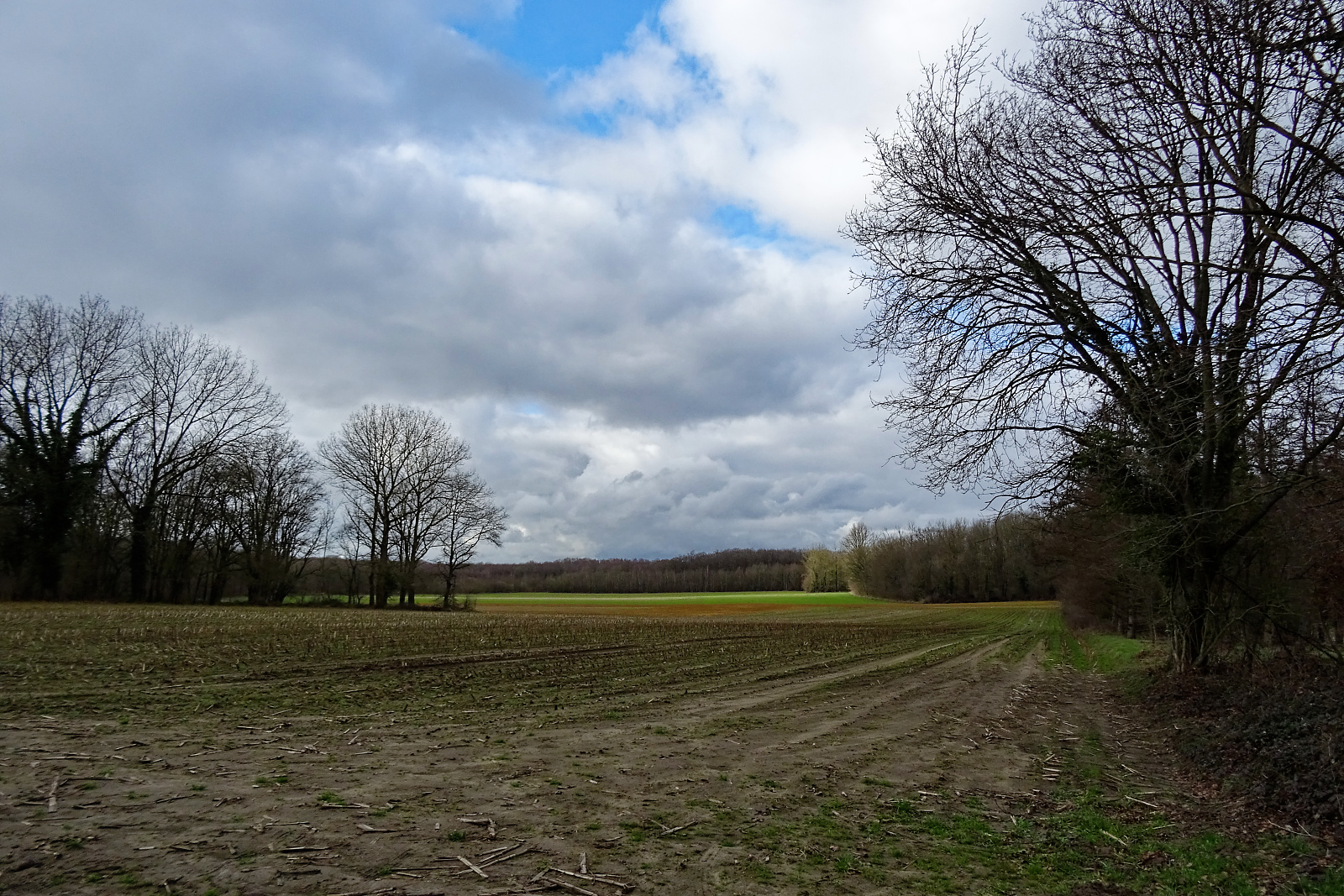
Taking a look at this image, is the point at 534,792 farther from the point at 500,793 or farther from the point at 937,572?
the point at 937,572

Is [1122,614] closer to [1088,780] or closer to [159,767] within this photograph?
[1088,780]

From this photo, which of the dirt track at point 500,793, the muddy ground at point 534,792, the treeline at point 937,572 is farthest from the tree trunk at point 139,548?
the treeline at point 937,572

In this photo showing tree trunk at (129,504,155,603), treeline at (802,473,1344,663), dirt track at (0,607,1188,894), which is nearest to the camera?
dirt track at (0,607,1188,894)

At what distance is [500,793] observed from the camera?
669 cm

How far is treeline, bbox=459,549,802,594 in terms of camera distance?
147m

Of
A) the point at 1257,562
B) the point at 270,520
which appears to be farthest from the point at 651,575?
the point at 1257,562

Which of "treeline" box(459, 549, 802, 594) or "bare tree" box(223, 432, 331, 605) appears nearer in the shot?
"bare tree" box(223, 432, 331, 605)

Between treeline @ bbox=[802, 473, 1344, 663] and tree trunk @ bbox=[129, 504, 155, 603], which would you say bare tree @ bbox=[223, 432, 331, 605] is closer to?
tree trunk @ bbox=[129, 504, 155, 603]

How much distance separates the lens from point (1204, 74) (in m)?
9.23

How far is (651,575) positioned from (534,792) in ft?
510

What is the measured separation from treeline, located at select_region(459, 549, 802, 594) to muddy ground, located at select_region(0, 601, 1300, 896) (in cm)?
12907

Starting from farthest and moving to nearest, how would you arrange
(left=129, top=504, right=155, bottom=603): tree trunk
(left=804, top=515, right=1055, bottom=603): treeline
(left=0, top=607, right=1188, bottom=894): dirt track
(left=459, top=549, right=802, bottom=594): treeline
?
(left=459, top=549, right=802, bottom=594): treeline → (left=804, top=515, right=1055, bottom=603): treeline → (left=129, top=504, right=155, bottom=603): tree trunk → (left=0, top=607, right=1188, bottom=894): dirt track

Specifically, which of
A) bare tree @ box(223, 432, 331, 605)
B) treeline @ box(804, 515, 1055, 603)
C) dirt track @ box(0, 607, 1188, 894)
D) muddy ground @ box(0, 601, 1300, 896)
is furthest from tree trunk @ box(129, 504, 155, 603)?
treeline @ box(804, 515, 1055, 603)

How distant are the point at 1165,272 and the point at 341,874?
15.4 m
